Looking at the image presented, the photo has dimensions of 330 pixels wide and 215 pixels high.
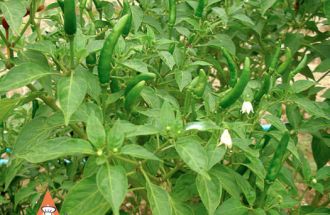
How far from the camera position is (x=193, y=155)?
57.6 inches

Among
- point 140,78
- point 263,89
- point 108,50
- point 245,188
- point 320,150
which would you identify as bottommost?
point 320,150

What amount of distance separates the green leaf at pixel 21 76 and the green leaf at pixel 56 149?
7.1 inches

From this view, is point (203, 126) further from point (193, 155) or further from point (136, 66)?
point (136, 66)

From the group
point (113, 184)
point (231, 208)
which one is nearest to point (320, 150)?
point (231, 208)

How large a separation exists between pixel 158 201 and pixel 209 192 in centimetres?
15

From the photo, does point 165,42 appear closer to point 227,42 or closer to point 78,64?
point 78,64

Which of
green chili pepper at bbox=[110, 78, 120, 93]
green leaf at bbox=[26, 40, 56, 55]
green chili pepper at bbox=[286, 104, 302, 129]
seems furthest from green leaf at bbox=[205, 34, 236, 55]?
green leaf at bbox=[26, 40, 56, 55]

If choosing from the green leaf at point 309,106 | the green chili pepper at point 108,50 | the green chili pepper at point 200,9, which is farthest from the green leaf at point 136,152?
the green chili pepper at point 200,9

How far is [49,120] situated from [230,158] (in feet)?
2.12

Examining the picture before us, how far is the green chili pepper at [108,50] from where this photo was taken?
60.0 inches

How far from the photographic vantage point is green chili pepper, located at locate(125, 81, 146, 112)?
1590 millimetres

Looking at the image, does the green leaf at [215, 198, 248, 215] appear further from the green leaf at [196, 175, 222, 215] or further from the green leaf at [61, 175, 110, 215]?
the green leaf at [61, 175, 110, 215]

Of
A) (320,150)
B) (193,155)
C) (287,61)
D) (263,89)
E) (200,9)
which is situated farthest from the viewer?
(320,150)

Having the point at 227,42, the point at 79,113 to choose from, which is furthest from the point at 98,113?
the point at 227,42
